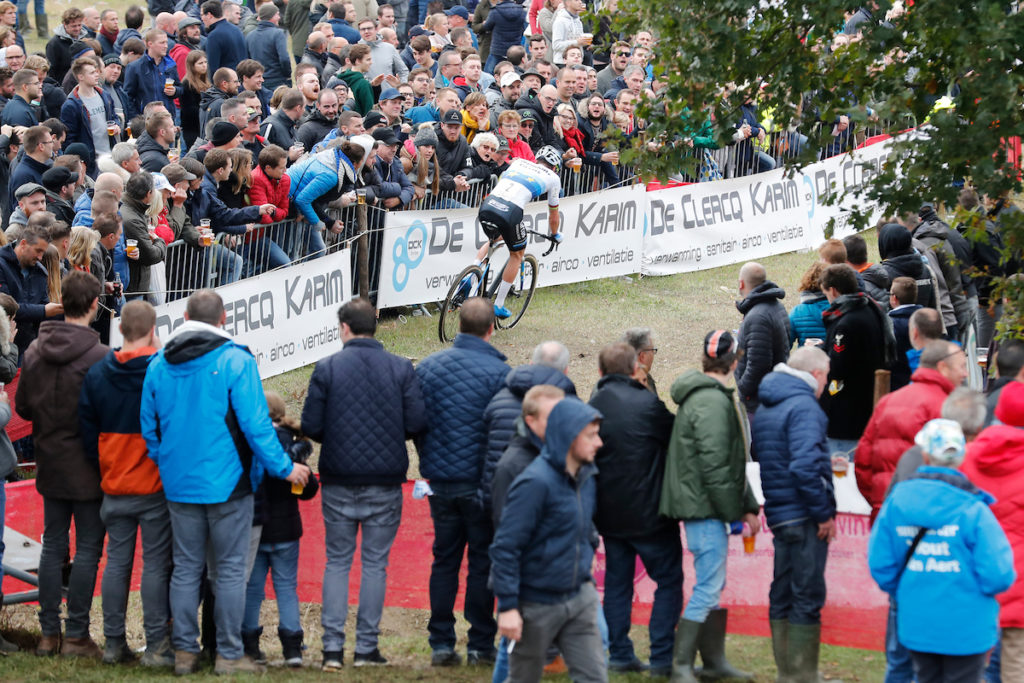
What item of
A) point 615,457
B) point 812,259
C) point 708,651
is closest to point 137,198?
point 615,457

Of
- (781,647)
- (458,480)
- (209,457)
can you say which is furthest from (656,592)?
(209,457)

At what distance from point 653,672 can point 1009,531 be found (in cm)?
218

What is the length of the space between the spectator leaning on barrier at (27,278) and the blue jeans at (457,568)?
13.1ft

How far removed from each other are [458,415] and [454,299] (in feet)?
21.3

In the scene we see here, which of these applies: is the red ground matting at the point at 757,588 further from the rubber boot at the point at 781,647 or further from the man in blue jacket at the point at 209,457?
the man in blue jacket at the point at 209,457

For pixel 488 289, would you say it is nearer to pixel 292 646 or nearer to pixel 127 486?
pixel 292 646

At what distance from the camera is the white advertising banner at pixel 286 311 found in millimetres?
12109

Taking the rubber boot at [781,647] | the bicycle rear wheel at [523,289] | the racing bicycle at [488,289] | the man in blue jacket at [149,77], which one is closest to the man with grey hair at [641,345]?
the rubber boot at [781,647]

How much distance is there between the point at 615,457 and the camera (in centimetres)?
745

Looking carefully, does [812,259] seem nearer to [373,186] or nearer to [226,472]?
[373,186]

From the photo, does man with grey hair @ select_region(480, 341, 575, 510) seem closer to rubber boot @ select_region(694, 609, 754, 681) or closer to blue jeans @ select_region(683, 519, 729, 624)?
blue jeans @ select_region(683, 519, 729, 624)

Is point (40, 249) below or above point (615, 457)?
above

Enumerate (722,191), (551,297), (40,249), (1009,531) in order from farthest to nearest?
(722,191), (551,297), (40,249), (1009,531)

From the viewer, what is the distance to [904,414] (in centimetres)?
741
